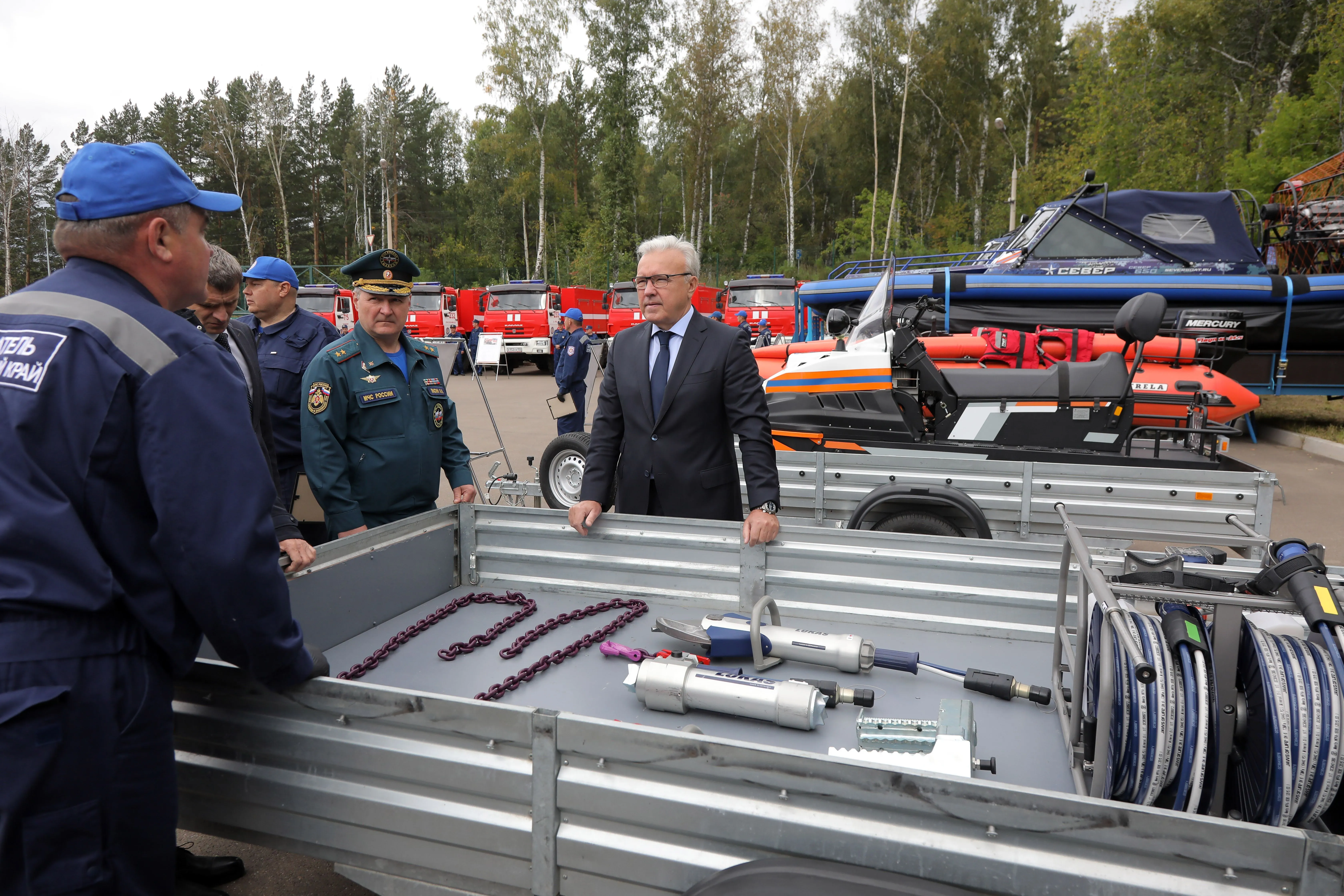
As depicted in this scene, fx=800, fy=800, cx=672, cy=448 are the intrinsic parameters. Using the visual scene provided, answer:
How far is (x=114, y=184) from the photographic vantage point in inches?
55.7

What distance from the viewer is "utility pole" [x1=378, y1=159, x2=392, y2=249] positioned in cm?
3703

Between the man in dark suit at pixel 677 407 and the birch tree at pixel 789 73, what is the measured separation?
28.5m

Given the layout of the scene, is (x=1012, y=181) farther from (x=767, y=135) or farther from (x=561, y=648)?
(x=561, y=648)

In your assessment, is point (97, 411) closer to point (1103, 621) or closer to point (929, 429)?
point (1103, 621)

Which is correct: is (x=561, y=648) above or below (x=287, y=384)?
below

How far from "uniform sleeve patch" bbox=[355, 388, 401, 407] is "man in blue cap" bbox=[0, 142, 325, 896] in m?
1.49

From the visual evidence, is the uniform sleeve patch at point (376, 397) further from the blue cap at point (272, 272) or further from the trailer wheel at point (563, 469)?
the trailer wheel at point (563, 469)

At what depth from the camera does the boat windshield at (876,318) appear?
4.90m

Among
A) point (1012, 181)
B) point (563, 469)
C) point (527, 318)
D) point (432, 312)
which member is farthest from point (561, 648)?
point (1012, 181)

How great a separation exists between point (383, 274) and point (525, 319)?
55.6ft

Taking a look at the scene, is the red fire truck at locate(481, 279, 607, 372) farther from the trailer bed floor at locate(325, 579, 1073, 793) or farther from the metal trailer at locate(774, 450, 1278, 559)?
the trailer bed floor at locate(325, 579, 1073, 793)

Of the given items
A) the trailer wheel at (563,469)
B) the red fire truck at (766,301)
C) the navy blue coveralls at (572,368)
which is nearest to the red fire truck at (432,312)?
the red fire truck at (766,301)

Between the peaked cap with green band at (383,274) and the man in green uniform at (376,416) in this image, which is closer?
the man in green uniform at (376,416)

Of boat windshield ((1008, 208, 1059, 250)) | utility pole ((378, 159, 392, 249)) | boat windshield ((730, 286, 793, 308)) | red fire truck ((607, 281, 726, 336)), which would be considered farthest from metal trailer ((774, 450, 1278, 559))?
utility pole ((378, 159, 392, 249))
